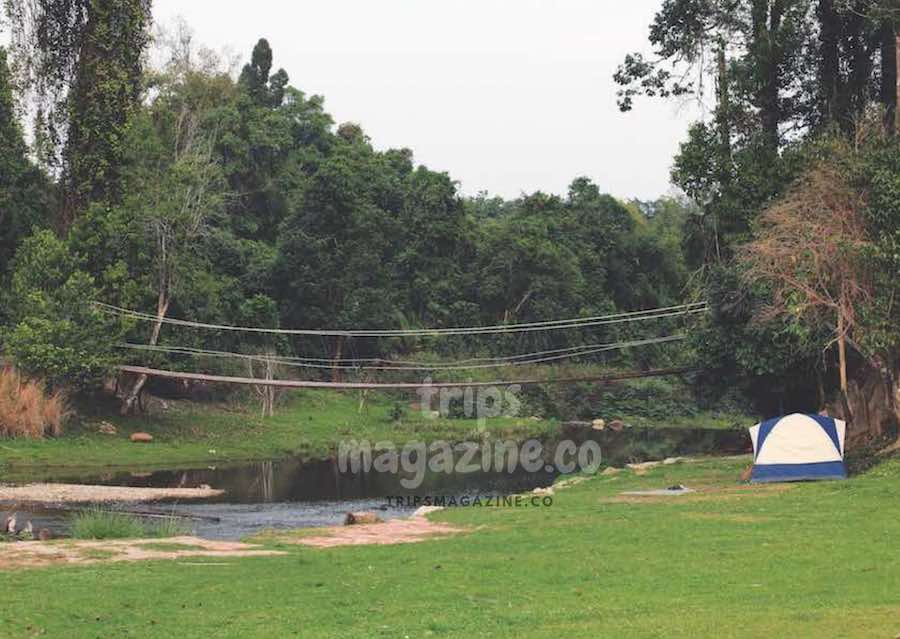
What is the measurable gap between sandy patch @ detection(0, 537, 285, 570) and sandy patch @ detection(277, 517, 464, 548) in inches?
43.5

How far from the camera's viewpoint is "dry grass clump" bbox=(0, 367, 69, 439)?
3262 cm

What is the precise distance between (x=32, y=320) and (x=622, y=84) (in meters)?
19.1

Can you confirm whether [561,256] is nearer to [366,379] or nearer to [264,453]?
[366,379]

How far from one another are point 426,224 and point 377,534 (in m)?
40.8

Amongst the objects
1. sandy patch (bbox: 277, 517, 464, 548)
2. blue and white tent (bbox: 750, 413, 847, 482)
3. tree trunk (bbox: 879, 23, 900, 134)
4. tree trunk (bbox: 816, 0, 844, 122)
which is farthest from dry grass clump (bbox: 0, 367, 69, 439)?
tree trunk (bbox: 879, 23, 900, 134)

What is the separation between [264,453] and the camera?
37.1 m

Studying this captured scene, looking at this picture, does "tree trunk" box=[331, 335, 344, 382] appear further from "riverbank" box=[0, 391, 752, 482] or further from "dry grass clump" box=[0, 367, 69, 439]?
"dry grass clump" box=[0, 367, 69, 439]

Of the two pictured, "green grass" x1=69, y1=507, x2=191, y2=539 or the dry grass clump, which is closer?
"green grass" x1=69, y1=507, x2=191, y2=539

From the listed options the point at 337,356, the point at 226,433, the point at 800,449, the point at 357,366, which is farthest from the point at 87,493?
the point at 337,356

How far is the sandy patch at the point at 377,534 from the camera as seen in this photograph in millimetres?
16031

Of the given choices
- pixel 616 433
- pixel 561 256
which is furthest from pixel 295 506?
pixel 561 256

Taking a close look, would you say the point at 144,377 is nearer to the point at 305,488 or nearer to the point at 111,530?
the point at 305,488

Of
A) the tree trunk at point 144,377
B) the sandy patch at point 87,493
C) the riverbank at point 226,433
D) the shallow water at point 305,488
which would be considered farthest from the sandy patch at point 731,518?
the tree trunk at point 144,377

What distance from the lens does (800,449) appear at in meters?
21.3
